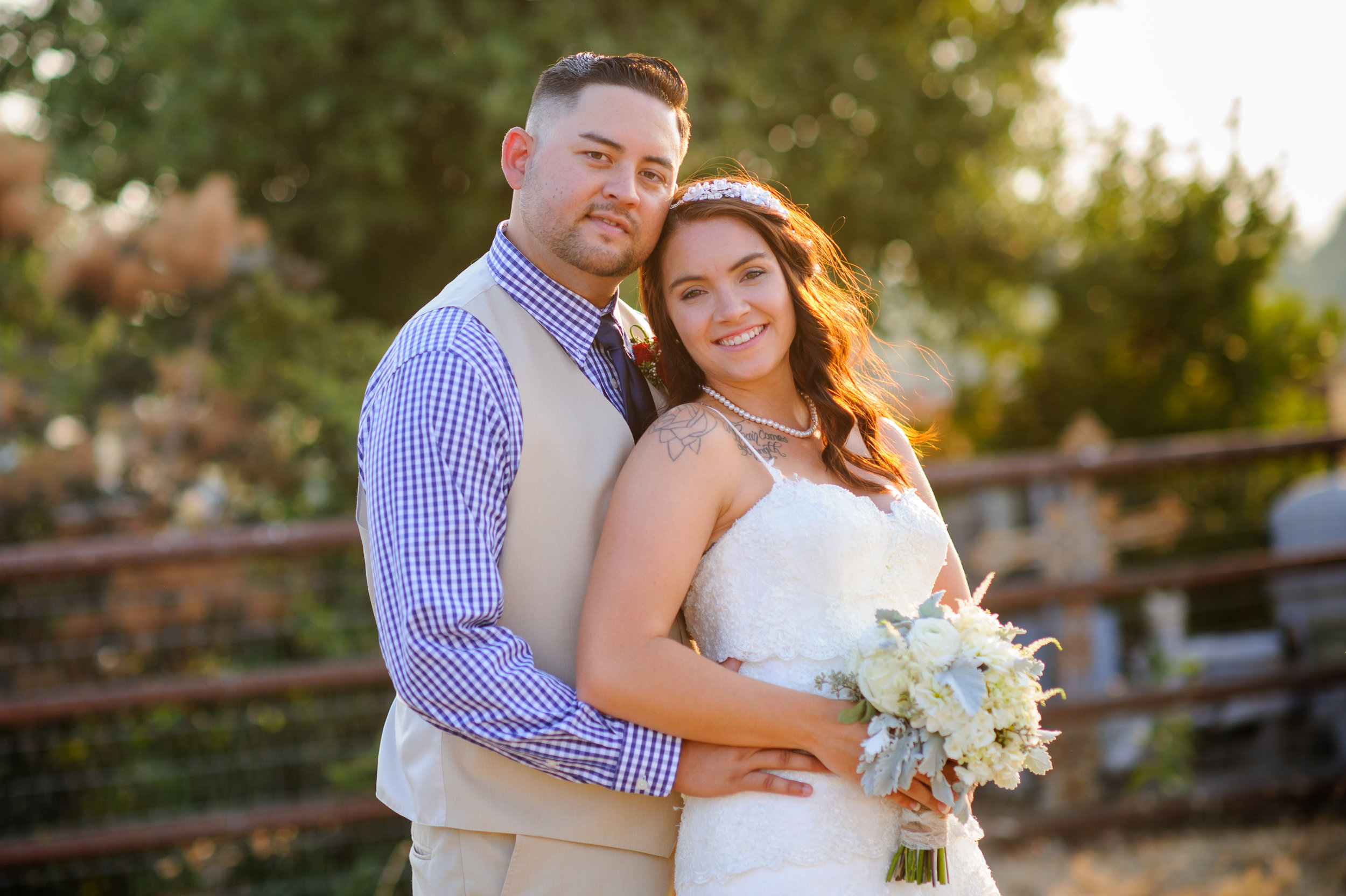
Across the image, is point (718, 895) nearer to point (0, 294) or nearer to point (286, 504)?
point (286, 504)

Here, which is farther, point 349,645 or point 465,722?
point 349,645

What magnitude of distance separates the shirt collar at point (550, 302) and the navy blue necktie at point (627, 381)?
5 centimetres

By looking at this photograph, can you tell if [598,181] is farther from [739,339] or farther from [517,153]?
[739,339]

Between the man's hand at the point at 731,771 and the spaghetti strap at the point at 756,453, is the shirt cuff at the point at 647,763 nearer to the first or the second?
the man's hand at the point at 731,771

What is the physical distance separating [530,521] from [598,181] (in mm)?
732

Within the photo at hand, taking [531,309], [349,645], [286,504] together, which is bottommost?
[349,645]

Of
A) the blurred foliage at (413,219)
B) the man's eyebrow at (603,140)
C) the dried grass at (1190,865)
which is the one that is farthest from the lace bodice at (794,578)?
the blurred foliage at (413,219)

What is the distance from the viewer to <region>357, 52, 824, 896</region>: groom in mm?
1784

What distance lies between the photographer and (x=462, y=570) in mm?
1773

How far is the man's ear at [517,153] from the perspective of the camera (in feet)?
7.39

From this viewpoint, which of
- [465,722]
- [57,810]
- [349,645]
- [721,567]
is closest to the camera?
[465,722]

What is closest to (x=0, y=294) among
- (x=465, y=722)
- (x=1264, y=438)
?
(x=465, y=722)

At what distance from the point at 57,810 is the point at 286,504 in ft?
5.15

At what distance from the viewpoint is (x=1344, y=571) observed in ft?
18.0
